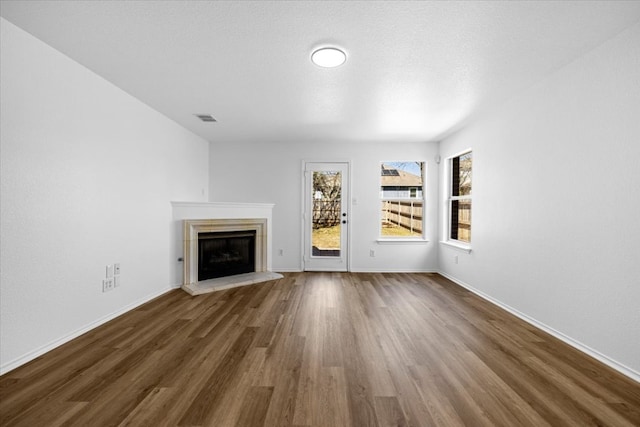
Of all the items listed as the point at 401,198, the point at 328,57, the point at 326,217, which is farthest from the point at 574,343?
the point at 326,217

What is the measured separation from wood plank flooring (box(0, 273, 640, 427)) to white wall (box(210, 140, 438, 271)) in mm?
2047

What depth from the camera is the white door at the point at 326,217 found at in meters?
5.04

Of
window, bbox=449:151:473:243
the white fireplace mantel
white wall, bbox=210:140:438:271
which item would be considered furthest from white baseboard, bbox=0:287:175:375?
window, bbox=449:151:473:243

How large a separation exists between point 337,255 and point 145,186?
10.6 ft

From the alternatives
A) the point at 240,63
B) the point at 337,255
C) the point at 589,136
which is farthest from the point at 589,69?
the point at 337,255

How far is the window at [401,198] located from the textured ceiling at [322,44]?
177 centimetres

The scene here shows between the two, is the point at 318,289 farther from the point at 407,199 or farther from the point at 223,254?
the point at 407,199

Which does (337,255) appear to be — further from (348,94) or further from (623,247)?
(623,247)

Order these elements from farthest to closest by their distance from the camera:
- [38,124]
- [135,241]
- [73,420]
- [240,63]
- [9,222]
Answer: [135,241]
[240,63]
[38,124]
[9,222]
[73,420]

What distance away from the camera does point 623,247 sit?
75.3 inches

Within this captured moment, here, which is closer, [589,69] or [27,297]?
[27,297]

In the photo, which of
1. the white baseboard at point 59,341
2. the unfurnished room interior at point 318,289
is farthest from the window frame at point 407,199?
the white baseboard at point 59,341

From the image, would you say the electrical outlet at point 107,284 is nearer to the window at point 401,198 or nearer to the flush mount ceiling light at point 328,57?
the flush mount ceiling light at point 328,57

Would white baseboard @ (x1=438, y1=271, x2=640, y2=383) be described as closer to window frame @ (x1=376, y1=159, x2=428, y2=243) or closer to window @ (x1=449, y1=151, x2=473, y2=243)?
window @ (x1=449, y1=151, x2=473, y2=243)
